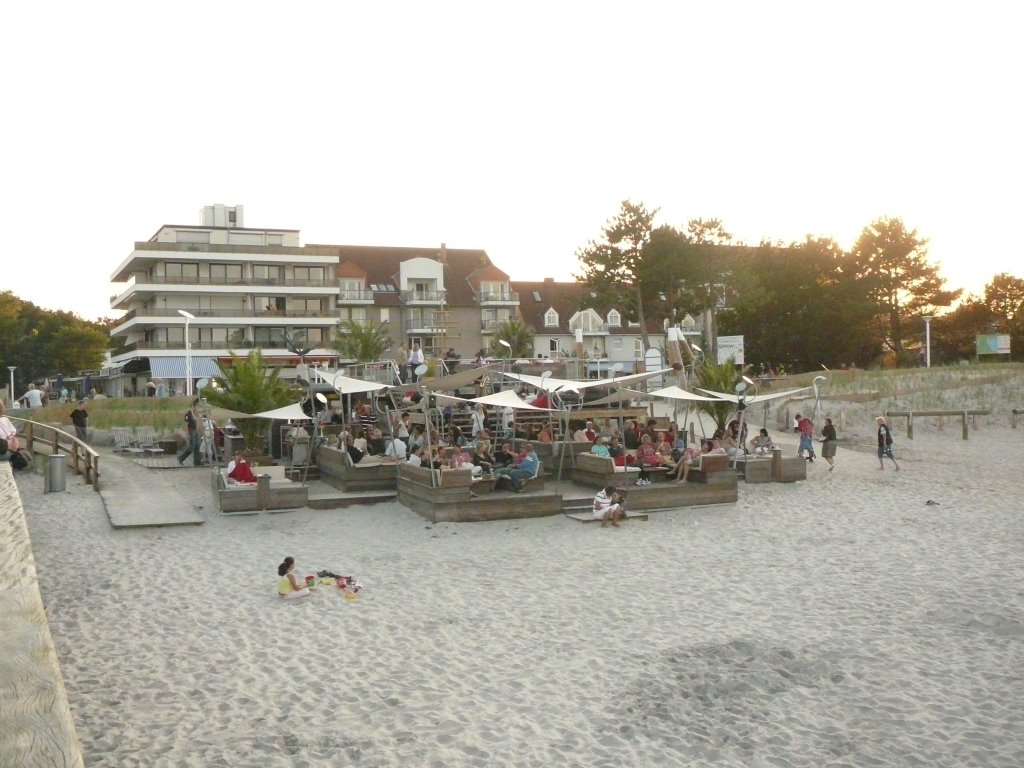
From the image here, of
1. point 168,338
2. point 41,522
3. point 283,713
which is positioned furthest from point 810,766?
point 168,338

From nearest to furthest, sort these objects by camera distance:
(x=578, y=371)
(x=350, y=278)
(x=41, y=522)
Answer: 1. (x=41, y=522)
2. (x=578, y=371)
3. (x=350, y=278)

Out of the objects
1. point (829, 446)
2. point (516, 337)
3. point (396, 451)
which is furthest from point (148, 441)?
point (516, 337)

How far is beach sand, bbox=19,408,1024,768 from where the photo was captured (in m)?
6.86

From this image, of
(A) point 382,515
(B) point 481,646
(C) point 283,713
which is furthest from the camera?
(A) point 382,515

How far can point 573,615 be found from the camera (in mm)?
10227

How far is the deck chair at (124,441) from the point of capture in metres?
26.9

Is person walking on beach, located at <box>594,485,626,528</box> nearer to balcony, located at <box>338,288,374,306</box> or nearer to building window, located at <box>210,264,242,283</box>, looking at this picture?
building window, located at <box>210,264,242,283</box>

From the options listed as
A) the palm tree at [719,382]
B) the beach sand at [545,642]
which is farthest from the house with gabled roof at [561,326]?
the beach sand at [545,642]

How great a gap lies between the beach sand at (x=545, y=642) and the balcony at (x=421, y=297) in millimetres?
52440

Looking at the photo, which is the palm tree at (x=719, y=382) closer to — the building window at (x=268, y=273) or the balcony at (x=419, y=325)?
the building window at (x=268, y=273)

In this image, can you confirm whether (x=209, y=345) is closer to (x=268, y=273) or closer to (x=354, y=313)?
(x=268, y=273)

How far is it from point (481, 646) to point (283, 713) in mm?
2346

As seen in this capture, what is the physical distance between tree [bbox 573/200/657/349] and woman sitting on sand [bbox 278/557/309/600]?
37.1 metres

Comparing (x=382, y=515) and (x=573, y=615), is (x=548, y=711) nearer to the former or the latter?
(x=573, y=615)
